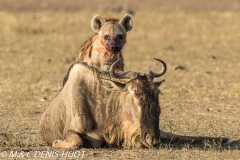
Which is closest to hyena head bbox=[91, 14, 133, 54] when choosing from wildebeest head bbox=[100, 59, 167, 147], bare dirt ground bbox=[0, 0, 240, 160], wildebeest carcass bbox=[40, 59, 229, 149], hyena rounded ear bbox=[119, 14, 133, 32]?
hyena rounded ear bbox=[119, 14, 133, 32]

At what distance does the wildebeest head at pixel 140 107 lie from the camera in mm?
7449

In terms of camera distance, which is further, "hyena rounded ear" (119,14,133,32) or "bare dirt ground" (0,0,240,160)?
"hyena rounded ear" (119,14,133,32)

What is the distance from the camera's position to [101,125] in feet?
25.7

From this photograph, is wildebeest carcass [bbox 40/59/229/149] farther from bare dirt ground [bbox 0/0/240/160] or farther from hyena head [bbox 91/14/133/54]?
hyena head [bbox 91/14/133/54]

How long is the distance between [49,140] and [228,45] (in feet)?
44.9

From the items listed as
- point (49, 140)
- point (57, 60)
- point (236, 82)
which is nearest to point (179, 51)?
point (57, 60)

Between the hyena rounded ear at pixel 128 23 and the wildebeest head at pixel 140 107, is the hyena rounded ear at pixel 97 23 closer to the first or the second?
the hyena rounded ear at pixel 128 23

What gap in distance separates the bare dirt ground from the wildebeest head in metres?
0.25

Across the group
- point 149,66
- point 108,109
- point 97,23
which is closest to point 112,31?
point 97,23

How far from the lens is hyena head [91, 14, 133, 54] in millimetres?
10172

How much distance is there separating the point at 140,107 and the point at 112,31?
3.13 meters

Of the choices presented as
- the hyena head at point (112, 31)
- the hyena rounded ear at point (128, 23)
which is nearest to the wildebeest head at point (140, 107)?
the hyena head at point (112, 31)

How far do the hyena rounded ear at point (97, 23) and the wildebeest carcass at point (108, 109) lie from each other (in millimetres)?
2647


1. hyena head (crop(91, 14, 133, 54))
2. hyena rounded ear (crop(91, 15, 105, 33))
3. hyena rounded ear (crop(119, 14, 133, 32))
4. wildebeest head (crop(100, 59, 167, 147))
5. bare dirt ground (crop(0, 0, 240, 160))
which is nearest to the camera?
wildebeest head (crop(100, 59, 167, 147))
